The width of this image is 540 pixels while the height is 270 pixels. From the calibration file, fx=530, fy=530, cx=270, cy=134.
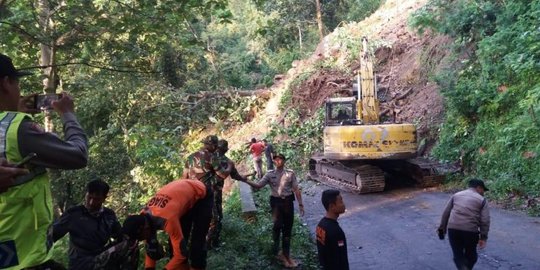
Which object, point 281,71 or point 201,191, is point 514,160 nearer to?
point 201,191

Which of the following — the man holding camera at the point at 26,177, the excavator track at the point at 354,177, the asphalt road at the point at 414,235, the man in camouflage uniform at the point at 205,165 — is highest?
the man holding camera at the point at 26,177

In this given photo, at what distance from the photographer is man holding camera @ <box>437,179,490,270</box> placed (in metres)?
6.77

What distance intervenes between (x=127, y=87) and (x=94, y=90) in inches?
57.9

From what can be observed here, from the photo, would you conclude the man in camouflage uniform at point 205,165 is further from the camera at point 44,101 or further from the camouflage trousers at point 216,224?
the camera at point 44,101

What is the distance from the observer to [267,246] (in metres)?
8.56

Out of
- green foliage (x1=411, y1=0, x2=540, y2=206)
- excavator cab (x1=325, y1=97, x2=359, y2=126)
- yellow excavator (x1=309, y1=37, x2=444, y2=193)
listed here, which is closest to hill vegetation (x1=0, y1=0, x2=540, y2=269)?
green foliage (x1=411, y1=0, x2=540, y2=206)

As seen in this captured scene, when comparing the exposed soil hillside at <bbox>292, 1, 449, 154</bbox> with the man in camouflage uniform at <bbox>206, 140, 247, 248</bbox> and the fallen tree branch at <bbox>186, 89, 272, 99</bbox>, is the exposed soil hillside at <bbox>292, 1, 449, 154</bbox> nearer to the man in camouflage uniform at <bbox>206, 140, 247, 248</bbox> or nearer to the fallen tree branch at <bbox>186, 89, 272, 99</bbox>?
the fallen tree branch at <bbox>186, 89, 272, 99</bbox>

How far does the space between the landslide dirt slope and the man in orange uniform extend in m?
15.8

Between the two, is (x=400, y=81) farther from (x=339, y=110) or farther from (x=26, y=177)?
(x=26, y=177)

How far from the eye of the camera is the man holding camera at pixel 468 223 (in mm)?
6766

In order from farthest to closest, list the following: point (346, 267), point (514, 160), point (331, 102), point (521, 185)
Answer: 1. point (331, 102)
2. point (514, 160)
3. point (521, 185)
4. point (346, 267)

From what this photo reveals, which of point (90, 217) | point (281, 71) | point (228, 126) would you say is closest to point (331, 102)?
point (228, 126)

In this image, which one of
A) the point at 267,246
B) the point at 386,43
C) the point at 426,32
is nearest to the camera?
the point at 267,246

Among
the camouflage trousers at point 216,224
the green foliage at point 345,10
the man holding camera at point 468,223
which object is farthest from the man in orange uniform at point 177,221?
the green foliage at point 345,10
